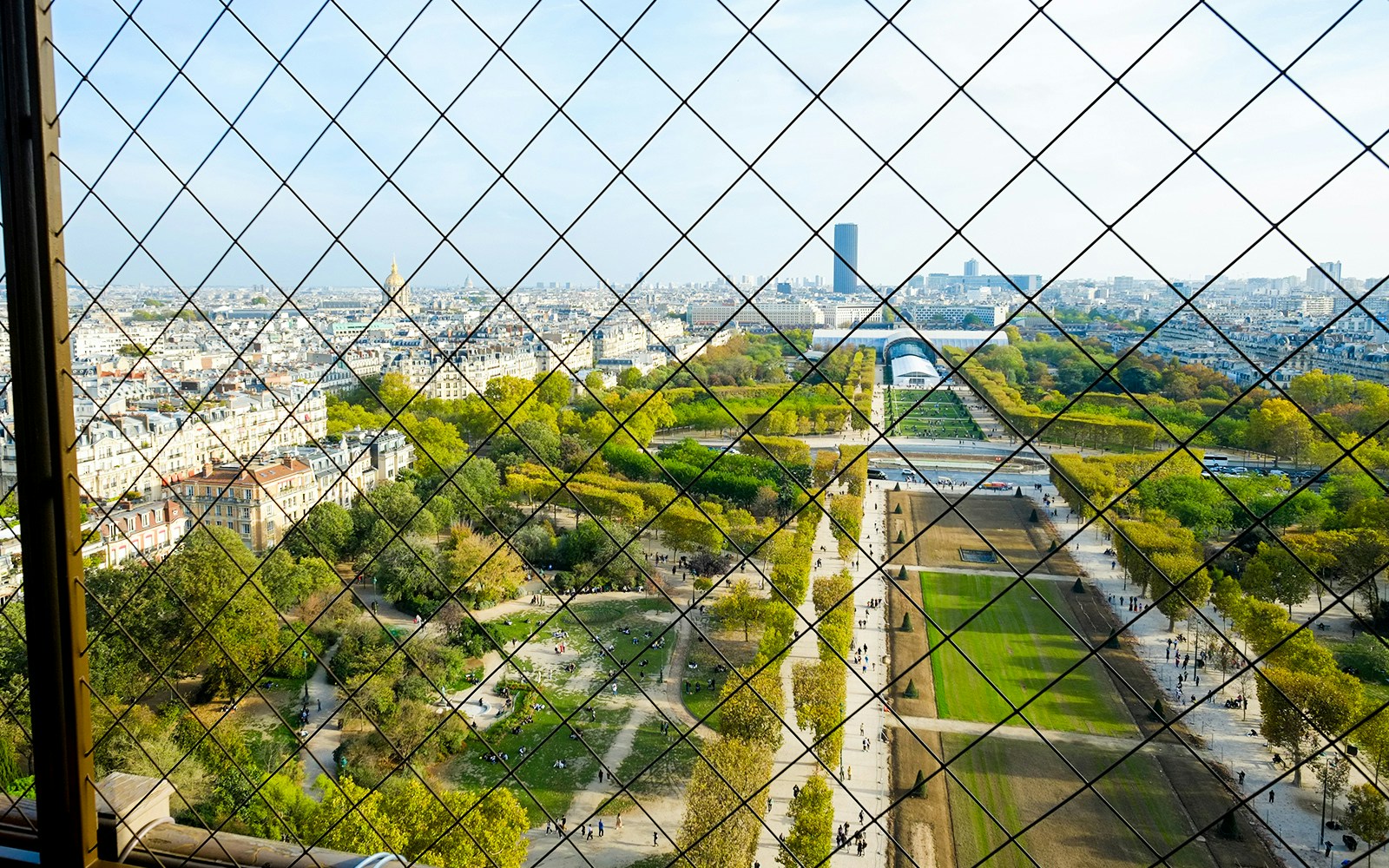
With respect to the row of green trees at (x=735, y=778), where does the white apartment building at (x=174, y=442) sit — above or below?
above

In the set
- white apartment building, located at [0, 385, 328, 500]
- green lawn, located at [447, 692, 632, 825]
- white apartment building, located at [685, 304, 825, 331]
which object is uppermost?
white apartment building, located at [685, 304, 825, 331]

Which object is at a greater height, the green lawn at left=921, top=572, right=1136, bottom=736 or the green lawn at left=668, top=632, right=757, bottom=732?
the green lawn at left=668, top=632, right=757, bottom=732

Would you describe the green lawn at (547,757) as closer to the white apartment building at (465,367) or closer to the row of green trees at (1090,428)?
the row of green trees at (1090,428)

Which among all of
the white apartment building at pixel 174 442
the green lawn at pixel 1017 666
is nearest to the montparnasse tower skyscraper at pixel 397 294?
the white apartment building at pixel 174 442

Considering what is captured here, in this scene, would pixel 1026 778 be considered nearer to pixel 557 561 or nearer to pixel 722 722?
pixel 722 722

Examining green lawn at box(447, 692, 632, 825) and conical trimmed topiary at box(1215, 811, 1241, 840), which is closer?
conical trimmed topiary at box(1215, 811, 1241, 840)

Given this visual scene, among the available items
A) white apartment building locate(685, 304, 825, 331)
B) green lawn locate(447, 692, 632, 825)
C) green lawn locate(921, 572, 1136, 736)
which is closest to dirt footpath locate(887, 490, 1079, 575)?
green lawn locate(921, 572, 1136, 736)

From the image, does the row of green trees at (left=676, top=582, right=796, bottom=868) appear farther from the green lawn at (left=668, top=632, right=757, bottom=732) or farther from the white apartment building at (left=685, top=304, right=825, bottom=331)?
the white apartment building at (left=685, top=304, right=825, bottom=331)
